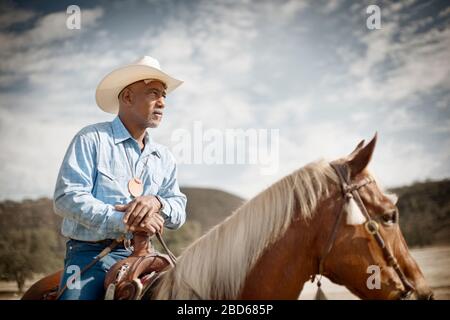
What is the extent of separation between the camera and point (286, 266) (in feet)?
6.20

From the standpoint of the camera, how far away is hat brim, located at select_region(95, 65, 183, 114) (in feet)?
9.04


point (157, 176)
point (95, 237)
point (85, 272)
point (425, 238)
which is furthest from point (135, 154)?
point (425, 238)

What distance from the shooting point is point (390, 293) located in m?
1.83

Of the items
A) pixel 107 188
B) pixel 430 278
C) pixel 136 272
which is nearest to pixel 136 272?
pixel 136 272

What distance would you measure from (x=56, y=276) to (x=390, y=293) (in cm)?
233

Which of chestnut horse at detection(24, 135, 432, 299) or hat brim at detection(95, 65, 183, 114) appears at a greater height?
hat brim at detection(95, 65, 183, 114)

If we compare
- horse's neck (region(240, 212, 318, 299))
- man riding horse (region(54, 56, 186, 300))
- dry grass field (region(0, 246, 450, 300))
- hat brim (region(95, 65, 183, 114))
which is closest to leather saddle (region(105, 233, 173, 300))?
man riding horse (region(54, 56, 186, 300))

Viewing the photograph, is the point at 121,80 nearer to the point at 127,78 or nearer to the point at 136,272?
the point at 127,78

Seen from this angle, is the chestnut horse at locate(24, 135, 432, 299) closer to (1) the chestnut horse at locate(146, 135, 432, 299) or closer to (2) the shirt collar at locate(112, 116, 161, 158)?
(1) the chestnut horse at locate(146, 135, 432, 299)

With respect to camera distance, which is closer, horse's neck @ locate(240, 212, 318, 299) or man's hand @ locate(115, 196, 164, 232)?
horse's neck @ locate(240, 212, 318, 299)

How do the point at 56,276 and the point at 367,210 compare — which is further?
the point at 56,276

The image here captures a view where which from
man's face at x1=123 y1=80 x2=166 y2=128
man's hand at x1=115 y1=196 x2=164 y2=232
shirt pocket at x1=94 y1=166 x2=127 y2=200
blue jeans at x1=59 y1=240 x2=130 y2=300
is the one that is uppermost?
man's face at x1=123 y1=80 x2=166 y2=128
